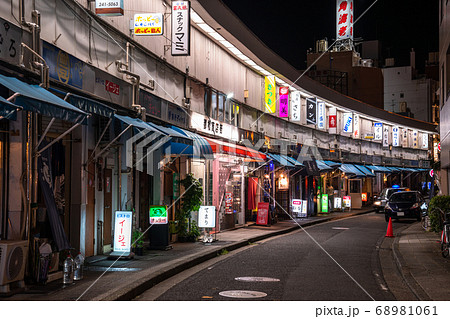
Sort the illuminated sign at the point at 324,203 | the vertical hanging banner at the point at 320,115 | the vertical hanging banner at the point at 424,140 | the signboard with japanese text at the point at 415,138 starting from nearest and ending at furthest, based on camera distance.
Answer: the illuminated sign at the point at 324,203 < the vertical hanging banner at the point at 320,115 < the signboard with japanese text at the point at 415,138 < the vertical hanging banner at the point at 424,140

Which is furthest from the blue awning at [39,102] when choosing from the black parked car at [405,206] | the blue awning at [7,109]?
the black parked car at [405,206]

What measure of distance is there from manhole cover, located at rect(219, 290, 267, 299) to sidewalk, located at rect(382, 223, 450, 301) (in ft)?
8.06

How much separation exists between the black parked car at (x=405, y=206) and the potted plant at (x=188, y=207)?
15.8 m

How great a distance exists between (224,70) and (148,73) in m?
7.33

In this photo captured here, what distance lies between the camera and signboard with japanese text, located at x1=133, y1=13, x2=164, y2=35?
14789mm

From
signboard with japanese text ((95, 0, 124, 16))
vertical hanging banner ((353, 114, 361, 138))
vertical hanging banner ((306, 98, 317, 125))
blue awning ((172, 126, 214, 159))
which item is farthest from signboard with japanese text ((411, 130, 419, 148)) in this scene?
signboard with japanese text ((95, 0, 124, 16))

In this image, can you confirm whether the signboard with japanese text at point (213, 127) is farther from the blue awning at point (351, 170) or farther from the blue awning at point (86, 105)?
the blue awning at point (351, 170)

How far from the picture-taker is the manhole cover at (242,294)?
29.9 feet

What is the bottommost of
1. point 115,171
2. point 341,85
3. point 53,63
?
point 115,171

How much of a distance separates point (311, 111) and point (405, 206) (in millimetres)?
8980

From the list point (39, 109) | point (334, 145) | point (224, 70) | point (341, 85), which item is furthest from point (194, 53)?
point (341, 85)

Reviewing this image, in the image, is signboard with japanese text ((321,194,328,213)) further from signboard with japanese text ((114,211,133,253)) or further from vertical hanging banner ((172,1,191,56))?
signboard with japanese text ((114,211,133,253))
